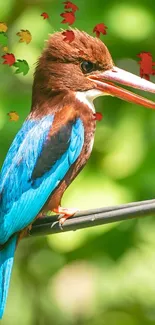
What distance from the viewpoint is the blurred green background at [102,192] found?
7.54ft

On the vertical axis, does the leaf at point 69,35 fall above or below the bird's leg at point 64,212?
above

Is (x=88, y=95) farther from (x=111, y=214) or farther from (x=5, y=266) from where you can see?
(x=111, y=214)

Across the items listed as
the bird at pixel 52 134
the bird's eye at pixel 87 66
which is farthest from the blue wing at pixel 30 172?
the bird's eye at pixel 87 66

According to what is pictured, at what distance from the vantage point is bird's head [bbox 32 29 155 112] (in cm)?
196

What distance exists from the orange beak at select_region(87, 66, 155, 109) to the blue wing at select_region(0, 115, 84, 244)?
0.44ft

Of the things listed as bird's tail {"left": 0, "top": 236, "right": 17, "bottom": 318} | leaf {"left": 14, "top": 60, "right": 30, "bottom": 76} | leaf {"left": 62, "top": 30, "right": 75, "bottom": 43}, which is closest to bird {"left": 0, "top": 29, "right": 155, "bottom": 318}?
bird's tail {"left": 0, "top": 236, "right": 17, "bottom": 318}

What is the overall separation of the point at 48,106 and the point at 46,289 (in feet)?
2.93

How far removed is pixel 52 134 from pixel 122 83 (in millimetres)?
226

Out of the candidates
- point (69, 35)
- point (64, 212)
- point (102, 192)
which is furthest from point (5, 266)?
point (69, 35)

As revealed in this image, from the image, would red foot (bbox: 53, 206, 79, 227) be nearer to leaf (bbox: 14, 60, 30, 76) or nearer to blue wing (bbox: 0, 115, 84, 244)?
blue wing (bbox: 0, 115, 84, 244)


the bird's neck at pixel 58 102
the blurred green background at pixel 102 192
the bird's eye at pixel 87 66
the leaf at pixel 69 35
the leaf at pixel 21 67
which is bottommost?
the blurred green background at pixel 102 192

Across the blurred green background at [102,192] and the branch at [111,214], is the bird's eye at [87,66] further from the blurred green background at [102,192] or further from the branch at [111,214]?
the branch at [111,214]

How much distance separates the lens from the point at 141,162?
2.41 metres

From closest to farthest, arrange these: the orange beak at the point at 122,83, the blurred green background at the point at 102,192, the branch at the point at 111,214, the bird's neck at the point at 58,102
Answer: the branch at the point at 111,214 → the orange beak at the point at 122,83 → the bird's neck at the point at 58,102 → the blurred green background at the point at 102,192
